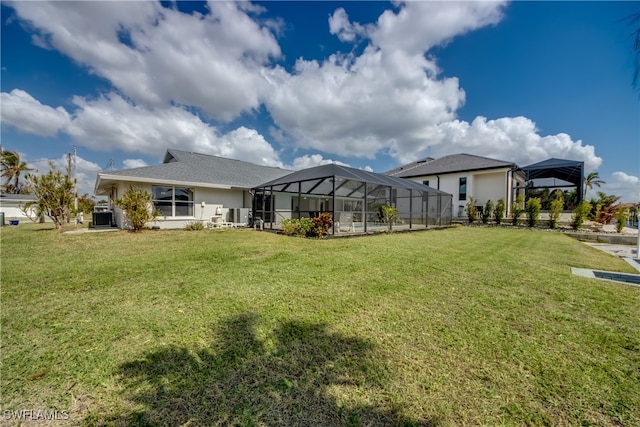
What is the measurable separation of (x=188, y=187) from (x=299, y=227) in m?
6.99

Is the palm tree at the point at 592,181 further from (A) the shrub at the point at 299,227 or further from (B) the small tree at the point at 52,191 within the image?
(B) the small tree at the point at 52,191

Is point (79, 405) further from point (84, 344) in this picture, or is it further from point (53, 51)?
point (53, 51)

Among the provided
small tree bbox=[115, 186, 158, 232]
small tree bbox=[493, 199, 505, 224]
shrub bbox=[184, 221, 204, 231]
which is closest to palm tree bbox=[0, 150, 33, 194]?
small tree bbox=[115, 186, 158, 232]

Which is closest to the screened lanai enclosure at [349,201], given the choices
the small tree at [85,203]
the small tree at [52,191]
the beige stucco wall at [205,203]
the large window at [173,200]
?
the beige stucco wall at [205,203]

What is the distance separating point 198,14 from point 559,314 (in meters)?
12.7

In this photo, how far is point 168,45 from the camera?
9.98 metres

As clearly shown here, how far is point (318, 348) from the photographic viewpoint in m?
2.36

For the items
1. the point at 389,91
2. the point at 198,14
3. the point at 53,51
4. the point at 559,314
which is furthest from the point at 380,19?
the point at 53,51

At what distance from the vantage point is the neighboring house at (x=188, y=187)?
11.9 meters

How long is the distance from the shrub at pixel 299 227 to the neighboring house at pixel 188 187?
4997 millimetres

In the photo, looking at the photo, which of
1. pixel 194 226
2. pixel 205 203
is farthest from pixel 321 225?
pixel 205 203

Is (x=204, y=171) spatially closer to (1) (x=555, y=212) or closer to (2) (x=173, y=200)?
(2) (x=173, y=200)

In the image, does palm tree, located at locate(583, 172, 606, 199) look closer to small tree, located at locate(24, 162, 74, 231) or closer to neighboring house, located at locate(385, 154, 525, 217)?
neighboring house, located at locate(385, 154, 525, 217)

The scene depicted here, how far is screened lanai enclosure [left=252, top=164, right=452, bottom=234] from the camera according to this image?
13.0 metres
